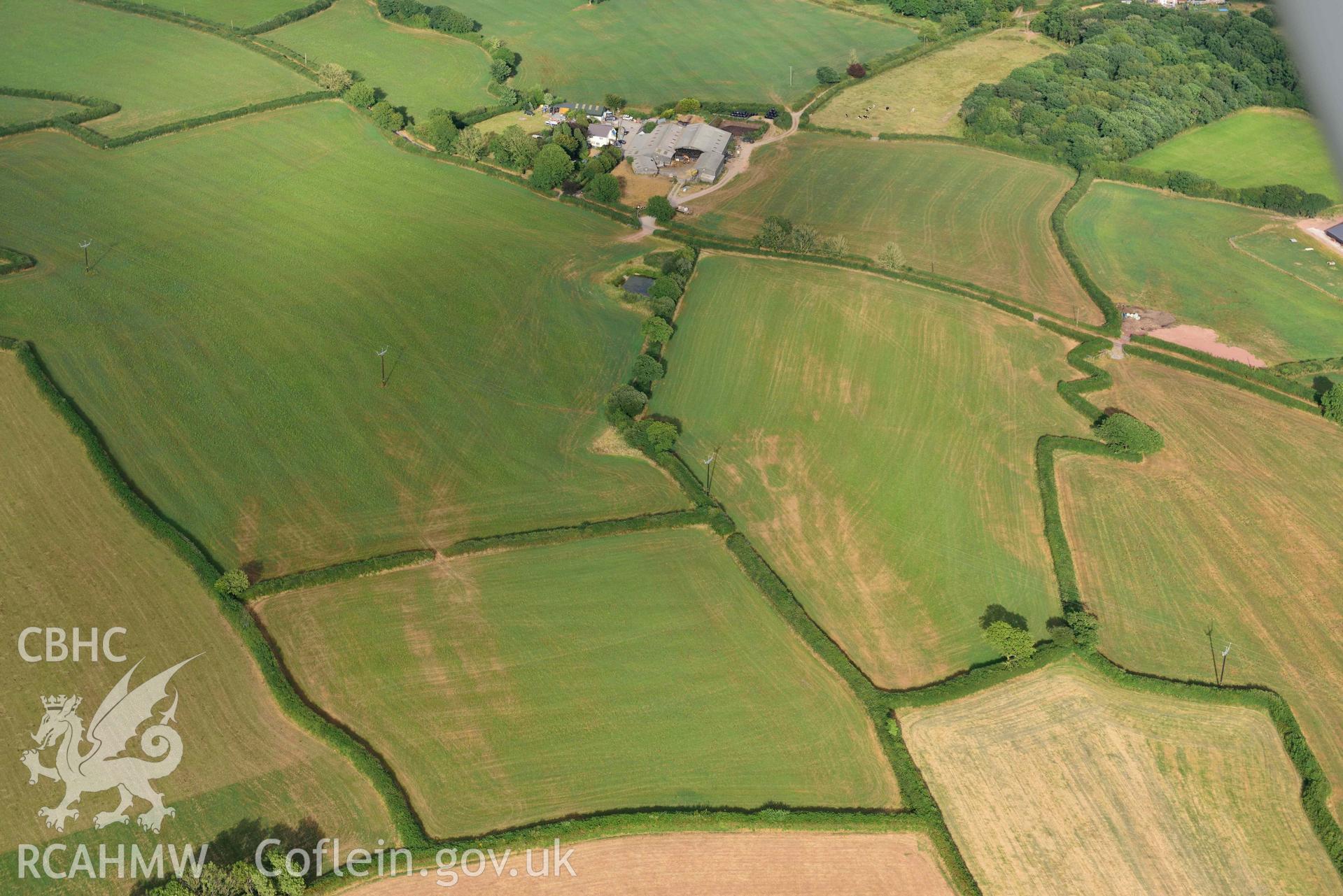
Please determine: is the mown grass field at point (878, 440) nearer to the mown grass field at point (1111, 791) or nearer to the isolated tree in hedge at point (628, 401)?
the isolated tree in hedge at point (628, 401)

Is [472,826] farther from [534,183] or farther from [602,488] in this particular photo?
[534,183]

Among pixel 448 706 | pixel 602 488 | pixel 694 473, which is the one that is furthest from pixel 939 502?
pixel 448 706

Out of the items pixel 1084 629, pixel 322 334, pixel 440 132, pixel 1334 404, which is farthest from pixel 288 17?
pixel 1334 404

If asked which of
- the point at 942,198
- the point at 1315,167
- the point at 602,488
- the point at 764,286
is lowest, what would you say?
the point at 602,488

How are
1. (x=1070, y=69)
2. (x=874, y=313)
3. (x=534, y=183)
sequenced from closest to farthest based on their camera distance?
(x=874, y=313)
(x=534, y=183)
(x=1070, y=69)

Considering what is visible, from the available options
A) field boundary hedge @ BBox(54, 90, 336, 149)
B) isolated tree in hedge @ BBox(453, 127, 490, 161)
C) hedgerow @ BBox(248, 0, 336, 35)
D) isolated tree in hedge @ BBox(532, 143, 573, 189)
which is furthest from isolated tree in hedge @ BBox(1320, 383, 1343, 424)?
hedgerow @ BBox(248, 0, 336, 35)

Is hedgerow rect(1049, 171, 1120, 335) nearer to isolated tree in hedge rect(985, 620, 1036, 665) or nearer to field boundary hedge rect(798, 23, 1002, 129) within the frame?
field boundary hedge rect(798, 23, 1002, 129)

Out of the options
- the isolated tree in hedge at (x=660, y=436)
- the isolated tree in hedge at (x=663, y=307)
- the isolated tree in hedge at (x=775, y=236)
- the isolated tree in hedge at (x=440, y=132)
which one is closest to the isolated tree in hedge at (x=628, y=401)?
the isolated tree in hedge at (x=660, y=436)
